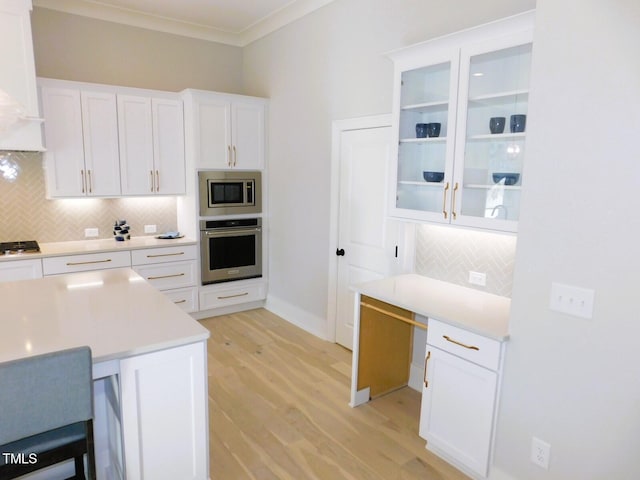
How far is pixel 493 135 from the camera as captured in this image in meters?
2.36

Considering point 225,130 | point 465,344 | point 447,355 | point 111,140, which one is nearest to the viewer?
point 465,344

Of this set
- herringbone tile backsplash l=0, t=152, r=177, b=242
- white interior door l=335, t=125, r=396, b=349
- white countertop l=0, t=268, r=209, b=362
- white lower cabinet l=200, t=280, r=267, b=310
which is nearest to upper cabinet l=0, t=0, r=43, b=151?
herringbone tile backsplash l=0, t=152, r=177, b=242

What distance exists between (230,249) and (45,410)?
3.34 m

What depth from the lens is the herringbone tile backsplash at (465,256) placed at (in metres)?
2.65

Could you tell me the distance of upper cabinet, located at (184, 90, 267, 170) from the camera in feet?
14.5

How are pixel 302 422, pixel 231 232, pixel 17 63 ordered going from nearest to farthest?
1. pixel 302 422
2. pixel 17 63
3. pixel 231 232

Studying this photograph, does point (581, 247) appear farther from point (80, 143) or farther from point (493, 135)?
point (80, 143)

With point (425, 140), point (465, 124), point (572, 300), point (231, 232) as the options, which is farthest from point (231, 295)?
point (572, 300)

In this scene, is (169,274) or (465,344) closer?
(465,344)

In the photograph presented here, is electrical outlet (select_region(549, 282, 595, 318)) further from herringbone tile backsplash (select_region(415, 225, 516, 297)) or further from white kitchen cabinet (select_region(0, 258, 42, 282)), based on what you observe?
white kitchen cabinet (select_region(0, 258, 42, 282))

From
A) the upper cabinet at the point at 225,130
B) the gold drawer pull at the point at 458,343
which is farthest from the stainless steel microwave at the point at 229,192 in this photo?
the gold drawer pull at the point at 458,343

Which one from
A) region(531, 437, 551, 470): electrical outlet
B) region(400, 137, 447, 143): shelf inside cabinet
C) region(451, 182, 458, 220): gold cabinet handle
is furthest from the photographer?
region(400, 137, 447, 143): shelf inside cabinet

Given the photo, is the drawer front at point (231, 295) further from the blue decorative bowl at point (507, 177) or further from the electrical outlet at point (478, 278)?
the blue decorative bowl at point (507, 177)

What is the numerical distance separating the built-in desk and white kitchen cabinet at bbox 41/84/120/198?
2858 mm
